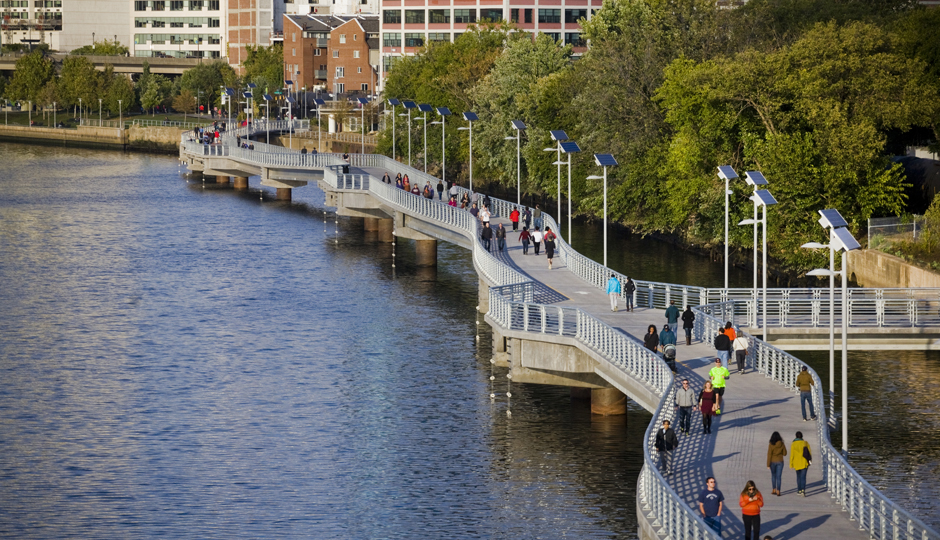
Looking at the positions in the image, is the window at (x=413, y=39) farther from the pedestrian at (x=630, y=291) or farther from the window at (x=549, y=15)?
the pedestrian at (x=630, y=291)

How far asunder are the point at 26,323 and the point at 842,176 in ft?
139

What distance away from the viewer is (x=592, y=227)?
343 ft

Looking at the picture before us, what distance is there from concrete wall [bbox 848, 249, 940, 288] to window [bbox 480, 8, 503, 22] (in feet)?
344

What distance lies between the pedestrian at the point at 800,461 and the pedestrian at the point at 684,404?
4.30 meters

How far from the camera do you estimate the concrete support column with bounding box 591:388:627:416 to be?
4700 centimetres

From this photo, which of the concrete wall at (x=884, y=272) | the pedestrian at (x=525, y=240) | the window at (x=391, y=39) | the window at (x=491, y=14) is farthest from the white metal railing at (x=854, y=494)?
the window at (x=391, y=39)

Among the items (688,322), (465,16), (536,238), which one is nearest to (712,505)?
(688,322)

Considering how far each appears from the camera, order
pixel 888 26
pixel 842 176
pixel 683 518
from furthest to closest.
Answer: pixel 888 26, pixel 842 176, pixel 683 518

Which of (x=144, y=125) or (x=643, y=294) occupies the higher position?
(x=144, y=125)

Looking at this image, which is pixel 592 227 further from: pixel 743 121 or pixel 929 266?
pixel 929 266

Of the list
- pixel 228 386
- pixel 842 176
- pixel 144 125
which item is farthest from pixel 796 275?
pixel 144 125

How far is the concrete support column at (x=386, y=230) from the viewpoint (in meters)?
96.8

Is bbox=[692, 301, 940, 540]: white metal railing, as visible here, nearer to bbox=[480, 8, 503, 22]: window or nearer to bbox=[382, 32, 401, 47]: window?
bbox=[480, 8, 503, 22]: window

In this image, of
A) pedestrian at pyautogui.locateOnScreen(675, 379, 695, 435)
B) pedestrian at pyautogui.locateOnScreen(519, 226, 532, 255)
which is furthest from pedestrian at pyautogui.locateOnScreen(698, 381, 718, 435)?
pedestrian at pyautogui.locateOnScreen(519, 226, 532, 255)
